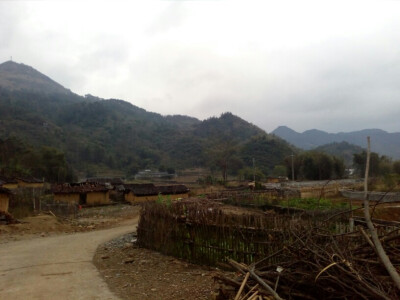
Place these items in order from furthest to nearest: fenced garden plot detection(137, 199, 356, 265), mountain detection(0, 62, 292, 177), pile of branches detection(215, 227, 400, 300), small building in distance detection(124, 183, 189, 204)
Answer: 1. mountain detection(0, 62, 292, 177)
2. small building in distance detection(124, 183, 189, 204)
3. fenced garden plot detection(137, 199, 356, 265)
4. pile of branches detection(215, 227, 400, 300)

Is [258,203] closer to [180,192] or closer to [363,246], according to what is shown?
[180,192]

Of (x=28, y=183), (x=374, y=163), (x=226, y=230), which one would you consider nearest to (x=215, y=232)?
(x=226, y=230)

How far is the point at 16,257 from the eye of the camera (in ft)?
33.6

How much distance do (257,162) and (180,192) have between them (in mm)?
52415

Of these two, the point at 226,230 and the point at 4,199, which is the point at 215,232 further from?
the point at 4,199

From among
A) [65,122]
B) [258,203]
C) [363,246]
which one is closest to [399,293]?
[363,246]

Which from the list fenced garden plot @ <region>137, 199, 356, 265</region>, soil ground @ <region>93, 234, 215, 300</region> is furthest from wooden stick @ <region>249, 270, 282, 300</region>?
soil ground @ <region>93, 234, 215, 300</region>

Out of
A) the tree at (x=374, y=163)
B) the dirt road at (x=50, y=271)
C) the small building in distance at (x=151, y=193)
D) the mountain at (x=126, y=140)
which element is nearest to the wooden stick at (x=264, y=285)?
the dirt road at (x=50, y=271)

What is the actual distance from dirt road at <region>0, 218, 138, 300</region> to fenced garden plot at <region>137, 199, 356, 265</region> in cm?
209

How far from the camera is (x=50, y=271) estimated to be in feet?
27.3

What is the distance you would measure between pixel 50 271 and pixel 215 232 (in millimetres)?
4245

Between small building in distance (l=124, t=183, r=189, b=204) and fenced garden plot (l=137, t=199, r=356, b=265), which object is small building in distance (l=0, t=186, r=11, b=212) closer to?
fenced garden plot (l=137, t=199, r=356, b=265)

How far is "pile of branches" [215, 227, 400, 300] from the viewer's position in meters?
3.04

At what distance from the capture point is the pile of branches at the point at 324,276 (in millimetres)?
3041
